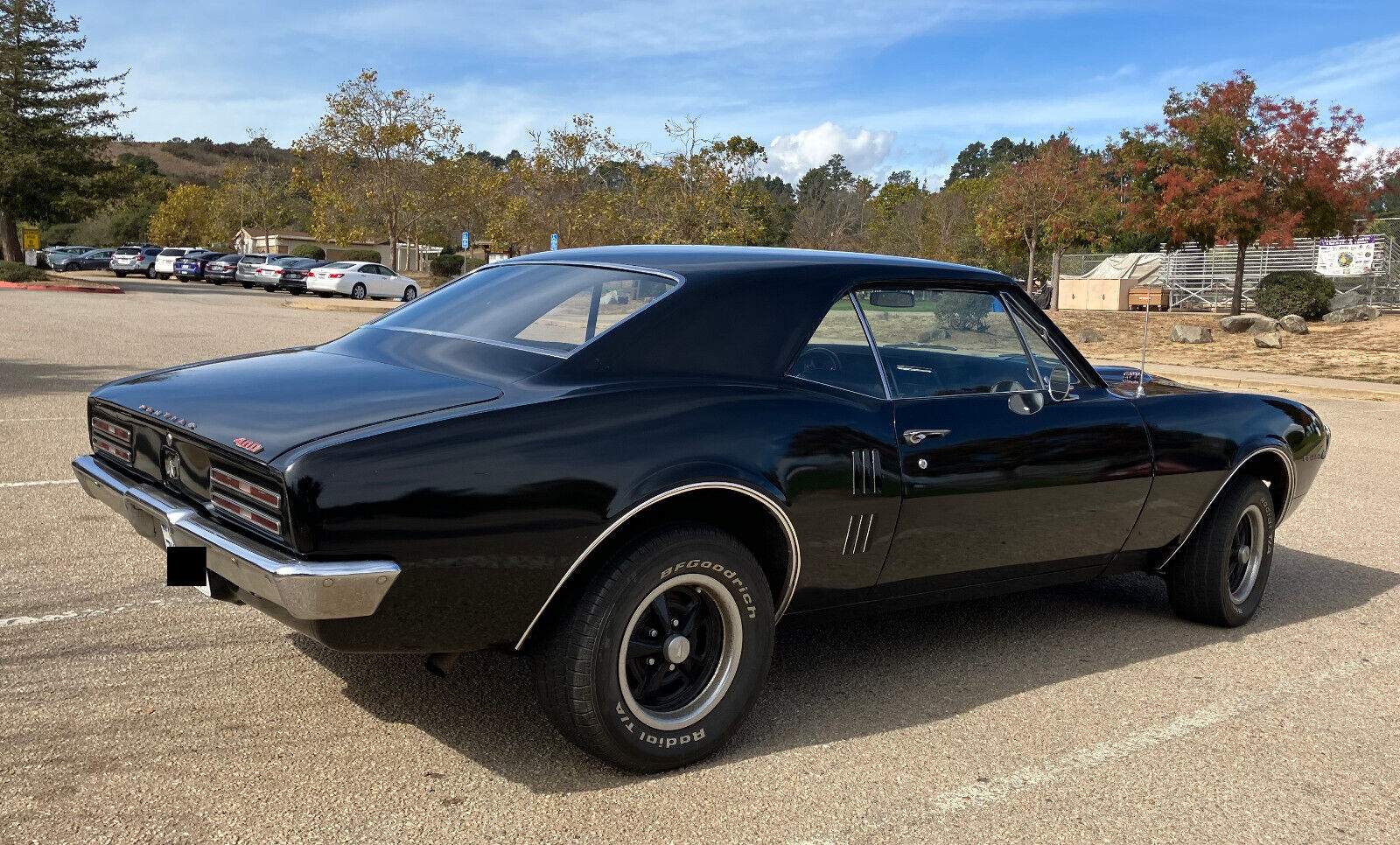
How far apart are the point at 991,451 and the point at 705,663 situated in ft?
4.16

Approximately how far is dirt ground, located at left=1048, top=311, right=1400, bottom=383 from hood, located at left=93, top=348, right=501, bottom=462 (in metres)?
18.3

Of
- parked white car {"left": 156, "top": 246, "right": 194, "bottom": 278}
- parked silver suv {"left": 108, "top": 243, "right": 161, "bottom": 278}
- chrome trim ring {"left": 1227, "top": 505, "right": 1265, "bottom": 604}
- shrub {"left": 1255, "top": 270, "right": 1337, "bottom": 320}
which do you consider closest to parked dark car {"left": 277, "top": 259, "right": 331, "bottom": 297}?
parked white car {"left": 156, "top": 246, "right": 194, "bottom": 278}

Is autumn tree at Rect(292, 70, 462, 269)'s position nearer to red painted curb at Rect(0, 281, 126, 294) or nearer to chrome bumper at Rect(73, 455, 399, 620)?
red painted curb at Rect(0, 281, 126, 294)

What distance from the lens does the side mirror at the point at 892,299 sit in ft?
13.1

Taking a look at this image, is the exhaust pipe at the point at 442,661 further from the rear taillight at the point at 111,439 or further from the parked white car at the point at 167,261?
the parked white car at the point at 167,261

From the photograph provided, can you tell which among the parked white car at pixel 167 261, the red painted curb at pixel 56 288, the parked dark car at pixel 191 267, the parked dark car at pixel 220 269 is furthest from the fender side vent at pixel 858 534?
the parked white car at pixel 167 261

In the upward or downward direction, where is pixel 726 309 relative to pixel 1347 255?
downward

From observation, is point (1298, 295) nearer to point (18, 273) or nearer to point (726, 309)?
point (726, 309)

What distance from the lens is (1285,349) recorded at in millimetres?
22547

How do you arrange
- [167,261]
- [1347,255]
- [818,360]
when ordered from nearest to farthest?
[818,360] < [1347,255] < [167,261]

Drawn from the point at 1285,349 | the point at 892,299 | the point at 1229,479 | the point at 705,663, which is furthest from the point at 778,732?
the point at 1285,349

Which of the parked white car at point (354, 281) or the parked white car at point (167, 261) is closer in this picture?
the parked white car at point (354, 281)

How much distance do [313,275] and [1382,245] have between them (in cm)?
3379

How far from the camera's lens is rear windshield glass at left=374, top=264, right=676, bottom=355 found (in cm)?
365
